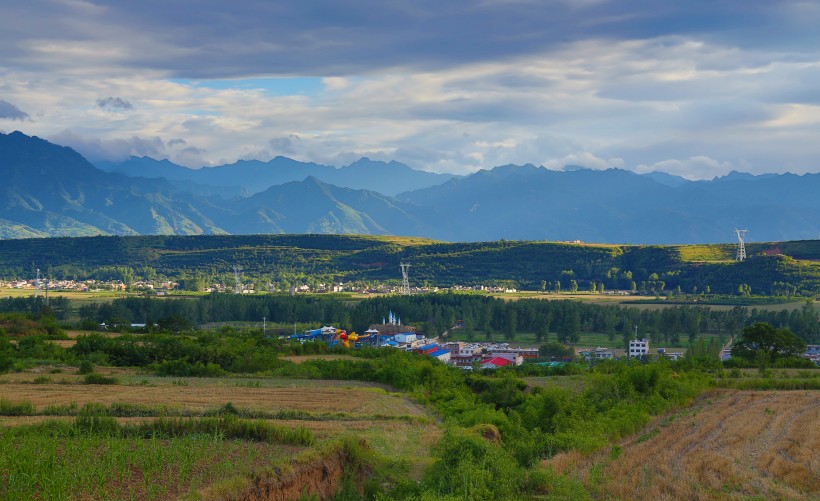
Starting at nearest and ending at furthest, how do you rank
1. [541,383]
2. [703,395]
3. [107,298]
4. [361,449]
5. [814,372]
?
1. [361,449]
2. [703,395]
3. [541,383]
4. [814,372]
5. [107,298]

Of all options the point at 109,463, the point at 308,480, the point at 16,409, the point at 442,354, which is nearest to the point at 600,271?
the point at 442,354

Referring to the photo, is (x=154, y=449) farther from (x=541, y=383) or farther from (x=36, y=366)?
(x=36, y=366)

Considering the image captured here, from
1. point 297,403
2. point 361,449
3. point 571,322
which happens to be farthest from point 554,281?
point 361,449

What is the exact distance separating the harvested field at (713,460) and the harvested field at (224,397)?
10264mm

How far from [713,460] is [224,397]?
1961 cm

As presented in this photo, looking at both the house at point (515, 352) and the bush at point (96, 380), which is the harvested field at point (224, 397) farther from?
the house at point (515, 352)

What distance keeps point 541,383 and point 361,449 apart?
86.5 ft

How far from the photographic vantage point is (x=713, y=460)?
25.0 meters

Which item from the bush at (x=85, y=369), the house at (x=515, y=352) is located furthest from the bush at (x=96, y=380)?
the house at (x=515, y=352)

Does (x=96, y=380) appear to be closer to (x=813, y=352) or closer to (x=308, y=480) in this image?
(x=308, y=480)

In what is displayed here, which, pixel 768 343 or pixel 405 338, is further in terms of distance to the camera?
pixel 405 338

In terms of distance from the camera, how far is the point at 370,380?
5062 cm

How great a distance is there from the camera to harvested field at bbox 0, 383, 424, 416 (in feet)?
111

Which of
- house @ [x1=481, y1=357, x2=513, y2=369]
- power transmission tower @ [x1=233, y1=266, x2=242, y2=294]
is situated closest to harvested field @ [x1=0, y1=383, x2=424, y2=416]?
house @ [x1=481, y1=357, x2=513, y2=369]
